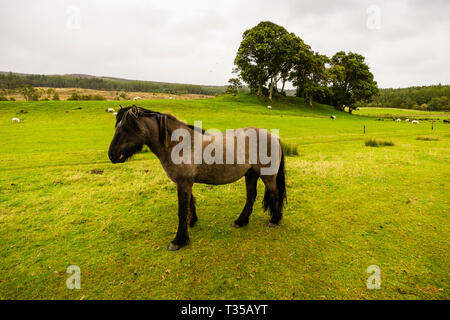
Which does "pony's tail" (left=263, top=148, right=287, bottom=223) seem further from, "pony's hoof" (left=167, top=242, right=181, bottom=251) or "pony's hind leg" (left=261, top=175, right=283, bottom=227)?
"pony's hoof" (left=167, top=242, right=181, bottom=251)

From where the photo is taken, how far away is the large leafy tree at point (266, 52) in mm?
43594

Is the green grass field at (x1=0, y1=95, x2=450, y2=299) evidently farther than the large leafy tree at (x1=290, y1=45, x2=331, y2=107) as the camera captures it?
No

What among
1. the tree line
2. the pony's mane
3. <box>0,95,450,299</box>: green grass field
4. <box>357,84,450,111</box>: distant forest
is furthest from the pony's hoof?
<box>357,84,450,111</box>: distant forest

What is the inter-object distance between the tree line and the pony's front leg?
45498 millimetres

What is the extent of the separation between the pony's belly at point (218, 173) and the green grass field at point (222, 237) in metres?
1.20

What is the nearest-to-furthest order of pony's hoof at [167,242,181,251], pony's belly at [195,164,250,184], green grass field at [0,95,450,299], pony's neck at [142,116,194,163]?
green grass field at [0,95,450,299] < pony's neck at [142,116,194,163] < pony's hoof at [167,242,181,251] < pony's belly at [195,164,250,184]

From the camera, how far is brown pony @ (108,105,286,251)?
366cm

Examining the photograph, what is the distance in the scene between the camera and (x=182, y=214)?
13.2 ft

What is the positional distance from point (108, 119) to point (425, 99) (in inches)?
6878

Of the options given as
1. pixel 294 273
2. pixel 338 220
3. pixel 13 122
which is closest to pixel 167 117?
pixel 294 273

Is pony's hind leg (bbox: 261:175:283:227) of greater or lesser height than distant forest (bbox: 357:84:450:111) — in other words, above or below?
below

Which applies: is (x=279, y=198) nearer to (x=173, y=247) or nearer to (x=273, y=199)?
(x=273, y=199)

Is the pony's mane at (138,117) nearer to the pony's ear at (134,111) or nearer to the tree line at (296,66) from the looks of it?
the pony's ear at (134,111)
